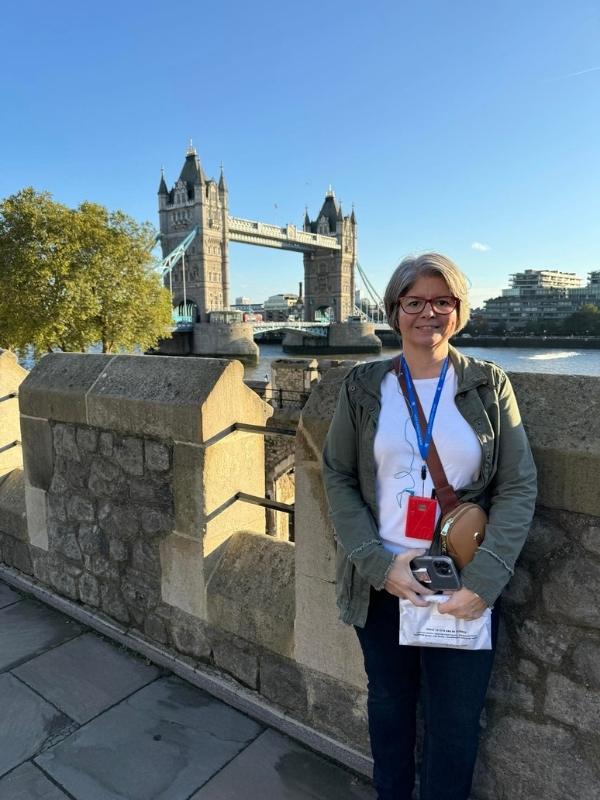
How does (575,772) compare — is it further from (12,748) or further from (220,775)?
(12,748)

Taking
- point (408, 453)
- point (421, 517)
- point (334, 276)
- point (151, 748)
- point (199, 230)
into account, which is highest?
point (199, 230)

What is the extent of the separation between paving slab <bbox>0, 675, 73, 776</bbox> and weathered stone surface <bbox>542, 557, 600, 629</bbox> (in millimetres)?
1777

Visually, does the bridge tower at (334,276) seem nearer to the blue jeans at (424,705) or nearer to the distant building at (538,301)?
the distant building at (538,301)

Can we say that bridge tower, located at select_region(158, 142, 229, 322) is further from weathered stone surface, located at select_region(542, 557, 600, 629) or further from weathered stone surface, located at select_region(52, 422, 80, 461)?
weathered stone surface, located at select_region(542, 557, 600, 629)

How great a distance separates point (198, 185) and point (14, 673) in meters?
77.2

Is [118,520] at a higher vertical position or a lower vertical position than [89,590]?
higher

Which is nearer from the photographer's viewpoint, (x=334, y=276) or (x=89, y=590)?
(x=89, y=590)

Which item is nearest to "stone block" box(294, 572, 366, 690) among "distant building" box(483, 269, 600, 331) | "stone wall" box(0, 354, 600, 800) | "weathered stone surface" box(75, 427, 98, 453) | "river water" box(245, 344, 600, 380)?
"stone wall" box(0, 354, 600, 800)

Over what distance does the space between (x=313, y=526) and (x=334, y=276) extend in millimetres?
94065

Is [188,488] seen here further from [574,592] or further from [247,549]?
[574,592]

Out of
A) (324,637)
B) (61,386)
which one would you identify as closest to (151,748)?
(324,637)

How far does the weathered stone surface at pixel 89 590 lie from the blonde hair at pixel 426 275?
2.14 m

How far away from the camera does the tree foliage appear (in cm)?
1864

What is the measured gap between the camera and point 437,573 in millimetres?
1322
